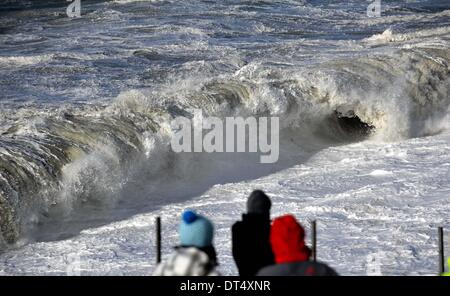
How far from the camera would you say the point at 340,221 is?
460 inches

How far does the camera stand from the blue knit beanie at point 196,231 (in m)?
5.55

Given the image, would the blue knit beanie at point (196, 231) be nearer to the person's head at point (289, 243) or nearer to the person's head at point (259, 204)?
the person's head at point (289, 243)

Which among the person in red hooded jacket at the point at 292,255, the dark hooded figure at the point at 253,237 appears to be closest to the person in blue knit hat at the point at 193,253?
the person in red hooded jacket at the point at 292,255

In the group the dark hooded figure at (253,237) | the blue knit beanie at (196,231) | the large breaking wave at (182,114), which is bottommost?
the large breaking wave at (182,114)

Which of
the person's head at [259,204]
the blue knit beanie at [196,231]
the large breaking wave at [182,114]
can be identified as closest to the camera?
the blue knit beanie at [196,231]

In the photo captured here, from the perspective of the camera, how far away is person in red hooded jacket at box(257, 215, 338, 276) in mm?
5379

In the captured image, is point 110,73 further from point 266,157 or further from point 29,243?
point 29,243

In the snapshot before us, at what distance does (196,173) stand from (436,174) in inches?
130

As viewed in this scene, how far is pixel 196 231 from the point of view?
5551 mm

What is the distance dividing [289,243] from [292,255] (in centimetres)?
6

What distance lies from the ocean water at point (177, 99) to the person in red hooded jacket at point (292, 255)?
14.0 ft

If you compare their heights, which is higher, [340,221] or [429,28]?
[429,28]
